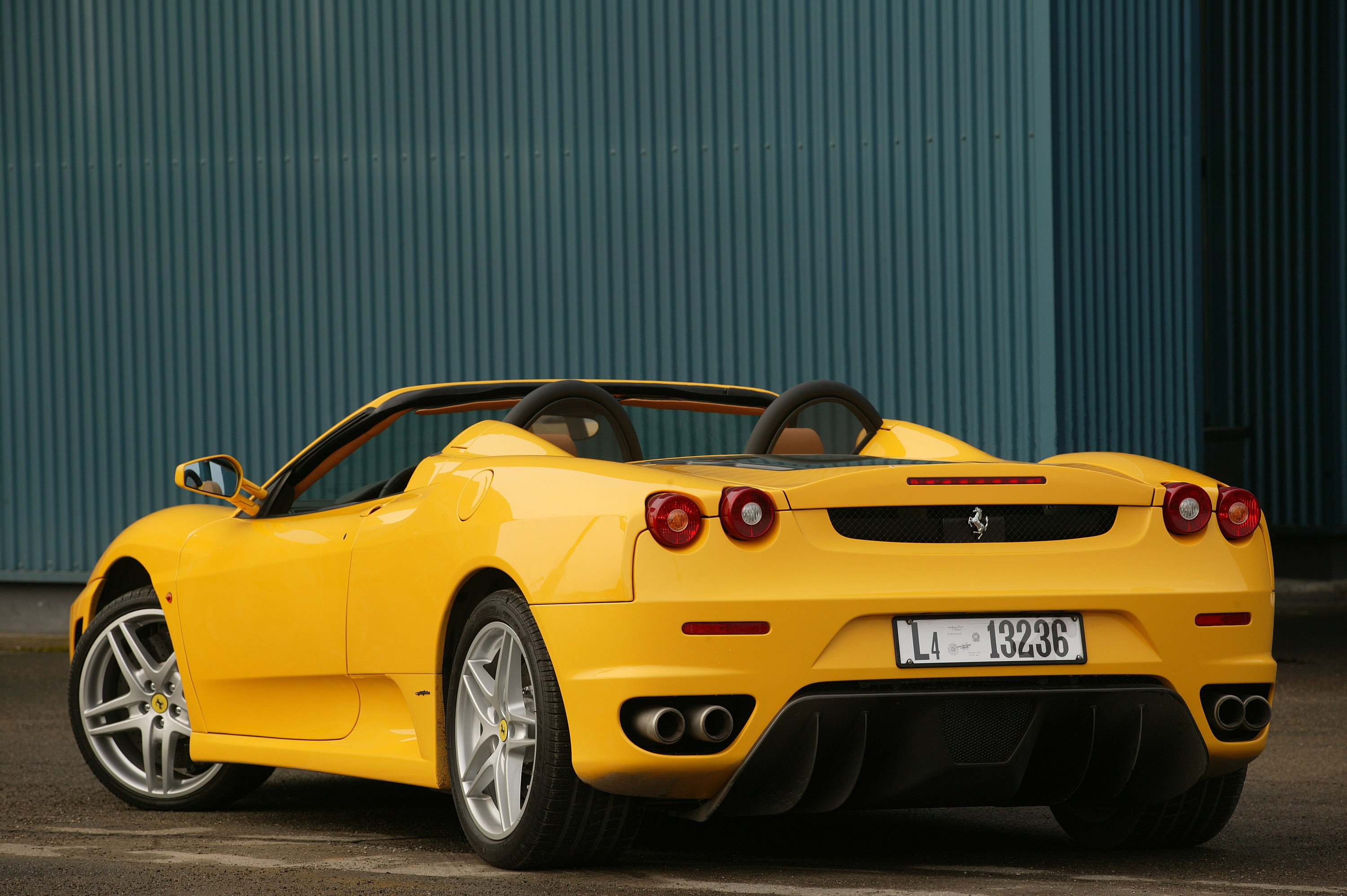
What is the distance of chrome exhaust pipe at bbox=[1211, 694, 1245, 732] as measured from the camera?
433cm

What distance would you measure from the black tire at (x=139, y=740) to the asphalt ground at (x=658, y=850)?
0.07 m

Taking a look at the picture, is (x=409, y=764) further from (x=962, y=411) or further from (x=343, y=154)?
(x=343, y=154)

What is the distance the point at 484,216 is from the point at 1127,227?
446 centimetres

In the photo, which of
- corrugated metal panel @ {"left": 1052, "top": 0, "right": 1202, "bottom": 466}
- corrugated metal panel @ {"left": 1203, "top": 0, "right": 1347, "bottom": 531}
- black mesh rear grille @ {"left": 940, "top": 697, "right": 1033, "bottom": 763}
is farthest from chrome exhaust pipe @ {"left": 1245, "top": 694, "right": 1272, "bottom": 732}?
corrugated metal panel @ {"left": 1203, "top": 0, "right": 1347, "bottom": 531}

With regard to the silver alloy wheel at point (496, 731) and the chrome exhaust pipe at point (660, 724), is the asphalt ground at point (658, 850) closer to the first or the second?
the silver alloy wheel at point (496, 731)

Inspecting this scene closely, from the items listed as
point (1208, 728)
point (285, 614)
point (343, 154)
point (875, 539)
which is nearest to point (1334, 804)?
point (1208, 728)

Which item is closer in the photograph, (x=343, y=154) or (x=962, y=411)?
(x=962, y=411)

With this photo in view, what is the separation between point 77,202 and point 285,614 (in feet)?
29.3

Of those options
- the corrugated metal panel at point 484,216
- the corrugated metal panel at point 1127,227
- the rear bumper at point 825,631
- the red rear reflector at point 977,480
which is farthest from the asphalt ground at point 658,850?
the corrugated metal panel at point 484,216

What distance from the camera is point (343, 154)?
12.6 meters

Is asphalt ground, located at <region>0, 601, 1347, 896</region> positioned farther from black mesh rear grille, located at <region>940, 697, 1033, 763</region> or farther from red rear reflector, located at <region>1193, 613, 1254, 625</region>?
red rear reflector, located at <region>1193, 613, 1254, 625</region>

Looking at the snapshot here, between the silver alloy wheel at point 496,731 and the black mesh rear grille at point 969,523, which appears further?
the silver alloy wheel at point 496,731

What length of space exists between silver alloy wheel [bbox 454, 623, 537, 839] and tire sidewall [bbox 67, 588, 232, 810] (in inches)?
62.0

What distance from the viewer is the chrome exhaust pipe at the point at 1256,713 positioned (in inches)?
172
